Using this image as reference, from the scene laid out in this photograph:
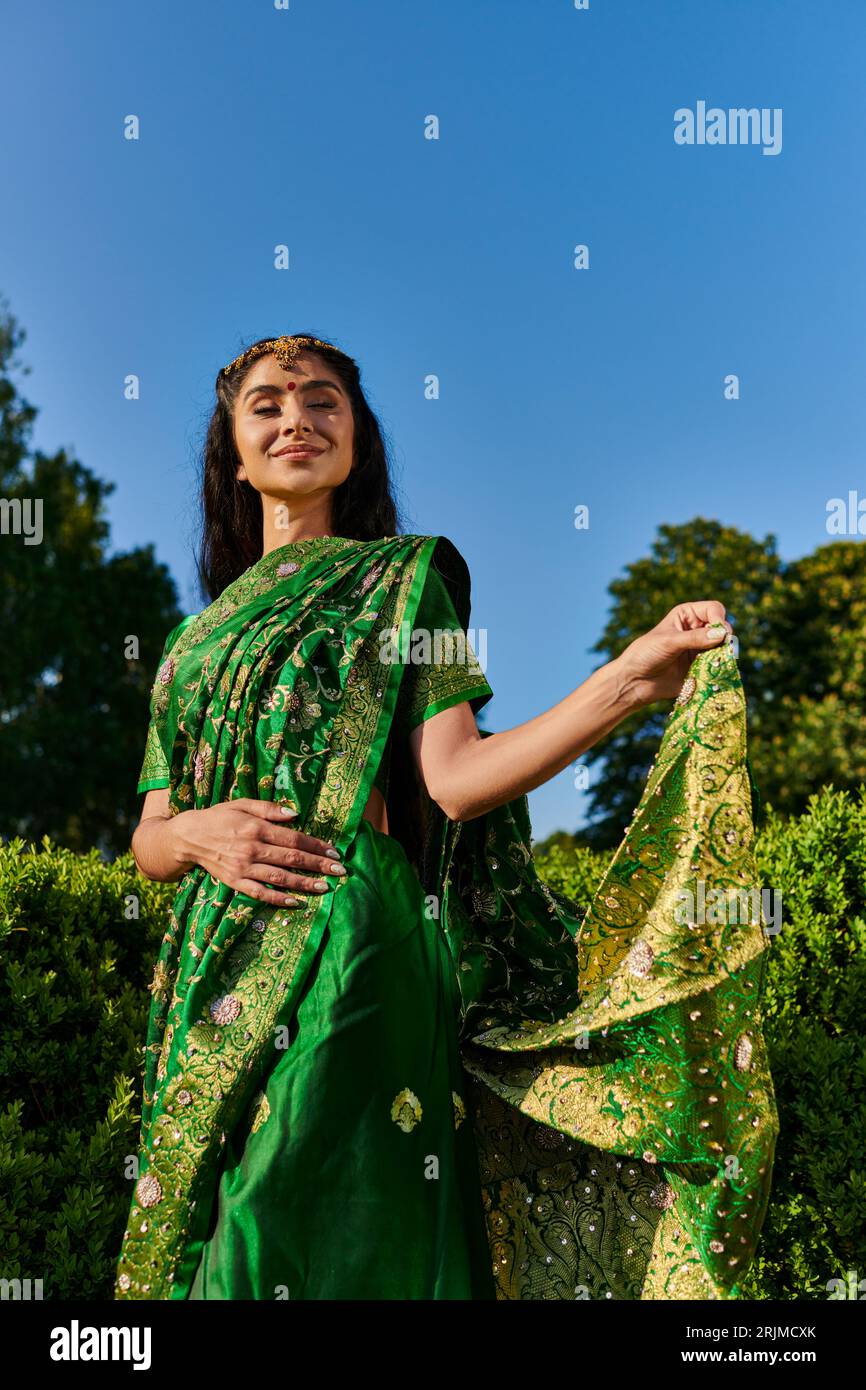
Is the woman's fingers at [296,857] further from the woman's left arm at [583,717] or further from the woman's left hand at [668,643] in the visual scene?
the woman's left hand at [668,643]

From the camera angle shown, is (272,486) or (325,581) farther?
(272,486)

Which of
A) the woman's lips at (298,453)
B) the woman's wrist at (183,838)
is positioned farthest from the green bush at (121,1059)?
the woman's lips at (298,453)

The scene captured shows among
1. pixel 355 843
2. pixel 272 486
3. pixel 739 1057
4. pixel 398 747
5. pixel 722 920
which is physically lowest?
pixel 739 1057

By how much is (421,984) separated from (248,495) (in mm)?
1401

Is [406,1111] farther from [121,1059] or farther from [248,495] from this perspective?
[121,1059]

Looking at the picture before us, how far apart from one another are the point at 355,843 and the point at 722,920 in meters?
0.67

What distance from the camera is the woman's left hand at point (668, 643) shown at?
2.17 meters

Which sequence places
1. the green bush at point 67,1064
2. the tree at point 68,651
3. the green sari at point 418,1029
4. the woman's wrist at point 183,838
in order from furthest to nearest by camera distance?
the tree at point 68,651
the green bush at point 67,1064
the woman's wrist at point 183,838
the green sari at point 418,1029

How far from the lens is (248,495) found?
3156 mm

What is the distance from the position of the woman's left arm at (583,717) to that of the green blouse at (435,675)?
154mm
